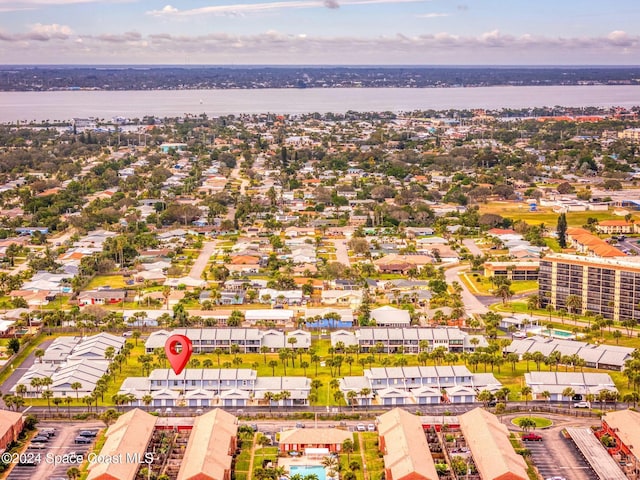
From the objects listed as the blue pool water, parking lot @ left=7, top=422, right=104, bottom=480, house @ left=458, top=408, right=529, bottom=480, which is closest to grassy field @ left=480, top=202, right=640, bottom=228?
house @ left=458, top=408, right=529, bottom=480

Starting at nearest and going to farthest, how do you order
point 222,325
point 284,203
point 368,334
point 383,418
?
point 383,418 < point 368,334 < point 222,325 < point 284,203

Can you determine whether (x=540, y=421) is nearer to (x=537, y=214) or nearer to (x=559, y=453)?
(x=559, y=453)

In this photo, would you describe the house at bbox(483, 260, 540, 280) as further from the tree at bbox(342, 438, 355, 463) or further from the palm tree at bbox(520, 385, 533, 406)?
the tree at bbox(342, 438, 355, 463)

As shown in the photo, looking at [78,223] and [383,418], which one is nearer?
[383,418]

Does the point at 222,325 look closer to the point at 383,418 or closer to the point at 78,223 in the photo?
the point at 383,418

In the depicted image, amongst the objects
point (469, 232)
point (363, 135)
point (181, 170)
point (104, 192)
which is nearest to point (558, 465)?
point (469, 232)
